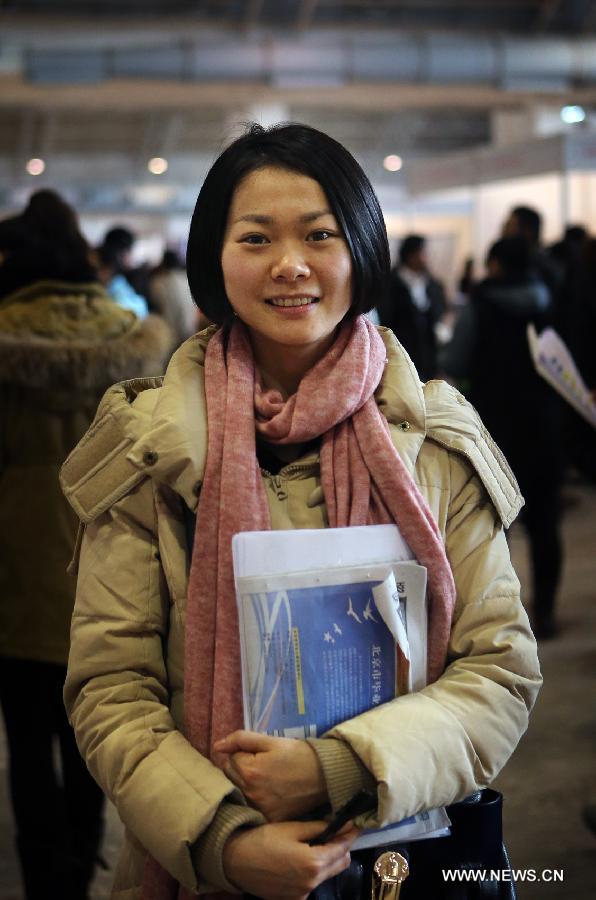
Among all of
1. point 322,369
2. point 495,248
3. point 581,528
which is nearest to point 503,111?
point 581,528

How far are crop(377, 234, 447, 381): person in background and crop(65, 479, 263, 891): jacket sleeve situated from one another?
514cm

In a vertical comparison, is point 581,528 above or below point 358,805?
below

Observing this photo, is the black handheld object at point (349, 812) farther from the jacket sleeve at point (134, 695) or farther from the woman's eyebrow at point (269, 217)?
the woman's eyebrow at point (269, 217)

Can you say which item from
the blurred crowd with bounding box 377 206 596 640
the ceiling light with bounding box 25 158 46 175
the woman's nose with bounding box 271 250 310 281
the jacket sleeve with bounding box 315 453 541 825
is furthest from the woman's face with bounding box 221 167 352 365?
the ceiling light with bounding box 25 158 46 175

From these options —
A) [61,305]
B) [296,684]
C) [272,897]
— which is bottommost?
[272,897]

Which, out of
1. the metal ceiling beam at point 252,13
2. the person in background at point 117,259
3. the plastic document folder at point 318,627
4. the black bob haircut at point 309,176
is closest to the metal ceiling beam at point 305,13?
the metal ceiling beam at point 252,13

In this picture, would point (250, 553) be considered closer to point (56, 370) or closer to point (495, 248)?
point (56, 370)

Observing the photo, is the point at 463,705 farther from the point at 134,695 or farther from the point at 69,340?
the point at 69,340

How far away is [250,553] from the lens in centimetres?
134

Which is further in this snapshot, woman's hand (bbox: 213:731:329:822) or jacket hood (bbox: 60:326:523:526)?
jacket hood (bbox: 60:326:523:526)

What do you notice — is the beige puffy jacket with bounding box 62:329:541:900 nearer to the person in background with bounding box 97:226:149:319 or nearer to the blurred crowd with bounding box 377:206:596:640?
the blurred crowd with bounding box 377:206:596:640

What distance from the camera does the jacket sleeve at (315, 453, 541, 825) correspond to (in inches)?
51.7

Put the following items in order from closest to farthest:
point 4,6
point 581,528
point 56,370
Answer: point 56,370, point 581,528, point 4,6

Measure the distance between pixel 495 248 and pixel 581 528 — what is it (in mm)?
2808
